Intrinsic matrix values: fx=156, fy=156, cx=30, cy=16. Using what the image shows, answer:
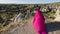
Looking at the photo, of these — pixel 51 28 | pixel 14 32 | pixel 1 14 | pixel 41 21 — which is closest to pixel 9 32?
pixel 14 32

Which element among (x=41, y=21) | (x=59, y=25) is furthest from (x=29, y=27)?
(x=41, y=21)

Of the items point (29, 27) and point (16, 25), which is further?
point (16, 25)

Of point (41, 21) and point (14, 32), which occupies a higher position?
point (41, 21)

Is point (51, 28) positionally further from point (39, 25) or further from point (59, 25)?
point (39, 25)

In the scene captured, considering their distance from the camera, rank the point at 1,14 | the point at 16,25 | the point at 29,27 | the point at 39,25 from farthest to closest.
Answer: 1. the point at 1,14
2. the point at 16,25
3. the point at 29,27
4. the point at 39,25

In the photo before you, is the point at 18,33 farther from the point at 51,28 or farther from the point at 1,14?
the point at 1,14

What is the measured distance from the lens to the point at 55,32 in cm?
263

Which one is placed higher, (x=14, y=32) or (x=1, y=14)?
(x=14, y=32)

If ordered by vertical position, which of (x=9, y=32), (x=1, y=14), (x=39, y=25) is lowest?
(x=1, y=14)

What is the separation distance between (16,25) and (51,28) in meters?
0.69

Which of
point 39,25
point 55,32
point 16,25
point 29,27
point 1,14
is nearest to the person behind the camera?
point 39,25

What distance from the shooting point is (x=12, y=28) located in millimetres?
2918

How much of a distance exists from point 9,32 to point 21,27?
0.82 ft

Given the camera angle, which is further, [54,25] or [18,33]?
[54,25]
